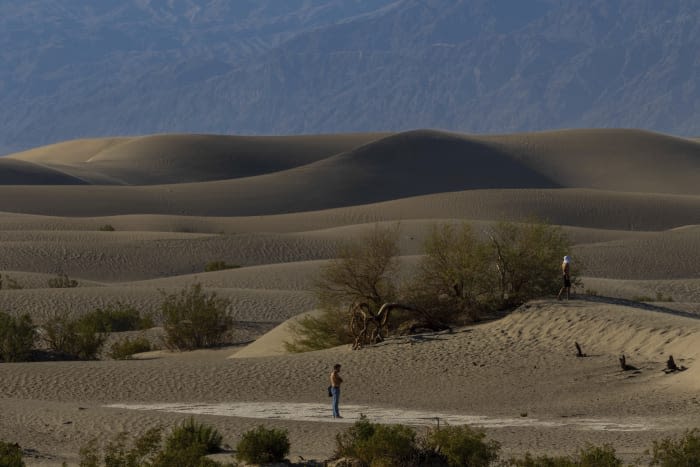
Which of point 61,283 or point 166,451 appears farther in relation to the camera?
point 61,283

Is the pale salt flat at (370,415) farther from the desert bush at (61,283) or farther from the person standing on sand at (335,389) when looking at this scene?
the desert bush at (61,283)

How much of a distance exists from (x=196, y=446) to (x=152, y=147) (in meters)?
111

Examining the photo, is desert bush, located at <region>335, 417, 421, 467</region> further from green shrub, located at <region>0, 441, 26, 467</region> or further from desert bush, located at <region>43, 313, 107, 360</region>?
desert bush, located at <region>43, 313, 107, 360</region>

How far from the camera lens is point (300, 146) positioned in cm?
12600

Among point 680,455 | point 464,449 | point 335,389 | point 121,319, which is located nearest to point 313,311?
point 121,319

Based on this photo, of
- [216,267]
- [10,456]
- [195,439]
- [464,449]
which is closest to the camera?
[10,456]

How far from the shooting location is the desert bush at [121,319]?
1236 inches

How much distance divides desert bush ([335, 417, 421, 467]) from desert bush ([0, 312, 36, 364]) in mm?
13627

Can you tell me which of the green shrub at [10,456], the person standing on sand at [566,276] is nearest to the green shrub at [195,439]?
the green shrub at [10,456]

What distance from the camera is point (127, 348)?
28.2 meters

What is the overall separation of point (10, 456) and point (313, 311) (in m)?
17.1

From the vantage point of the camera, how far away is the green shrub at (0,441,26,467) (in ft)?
38.8

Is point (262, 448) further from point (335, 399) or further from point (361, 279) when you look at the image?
point (361, 279)

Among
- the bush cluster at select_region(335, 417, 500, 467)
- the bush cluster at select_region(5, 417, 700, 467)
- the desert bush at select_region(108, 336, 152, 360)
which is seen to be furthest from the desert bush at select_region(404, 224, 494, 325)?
the bush cluster at select_region(335, 417, 500, 467)
